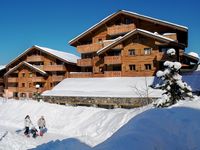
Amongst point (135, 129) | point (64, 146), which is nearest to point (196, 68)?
point (64, 146)

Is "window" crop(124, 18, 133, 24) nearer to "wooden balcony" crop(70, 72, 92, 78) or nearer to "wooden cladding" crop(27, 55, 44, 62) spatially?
"wooden balcony" crop(70, 72, 92, 78)

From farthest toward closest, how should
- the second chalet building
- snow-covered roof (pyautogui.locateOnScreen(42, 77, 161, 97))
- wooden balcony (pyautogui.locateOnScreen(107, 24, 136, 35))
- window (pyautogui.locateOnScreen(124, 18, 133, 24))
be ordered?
window (pyautogui.locateOnScreen(124, 18, 133, 24)) → wooden balcony (pyautogui.locateOnScreen(107, 24, 136, 35)) → the second chalet building → snow-covered roof (pyautogui.locateOnScreen(42, 77, 161, 97))

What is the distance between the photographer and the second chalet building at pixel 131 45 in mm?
33438

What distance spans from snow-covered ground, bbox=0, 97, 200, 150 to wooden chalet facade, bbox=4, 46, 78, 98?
10.7 meters

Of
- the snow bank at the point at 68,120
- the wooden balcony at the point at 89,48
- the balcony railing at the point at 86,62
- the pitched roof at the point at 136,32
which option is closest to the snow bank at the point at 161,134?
the snow bank at the point at 68,120

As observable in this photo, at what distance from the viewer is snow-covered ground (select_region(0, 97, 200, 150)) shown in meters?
8.56

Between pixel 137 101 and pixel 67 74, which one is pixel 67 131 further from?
pixel 67 74

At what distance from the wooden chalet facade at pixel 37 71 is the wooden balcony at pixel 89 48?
298 cm

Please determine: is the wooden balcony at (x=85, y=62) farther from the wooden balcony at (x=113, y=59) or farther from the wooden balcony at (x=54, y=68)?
the wooden balcony at (x=113, y=59)

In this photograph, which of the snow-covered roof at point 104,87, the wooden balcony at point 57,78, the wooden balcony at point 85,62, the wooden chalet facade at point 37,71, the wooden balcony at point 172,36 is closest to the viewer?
the snow-covered roof at point 104,87

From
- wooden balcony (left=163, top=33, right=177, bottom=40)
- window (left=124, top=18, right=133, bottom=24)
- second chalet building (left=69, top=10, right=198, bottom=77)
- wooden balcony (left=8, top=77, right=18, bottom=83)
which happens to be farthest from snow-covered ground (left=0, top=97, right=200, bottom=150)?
window (left=124, top=18, right=133, bottom=24)

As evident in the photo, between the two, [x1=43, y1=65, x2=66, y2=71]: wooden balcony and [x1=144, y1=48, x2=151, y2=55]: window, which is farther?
[x1=43, y1=65, x2=66, y2=71]: wooden balcony

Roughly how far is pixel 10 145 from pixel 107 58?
21.5 m

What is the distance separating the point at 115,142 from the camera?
8.24m
